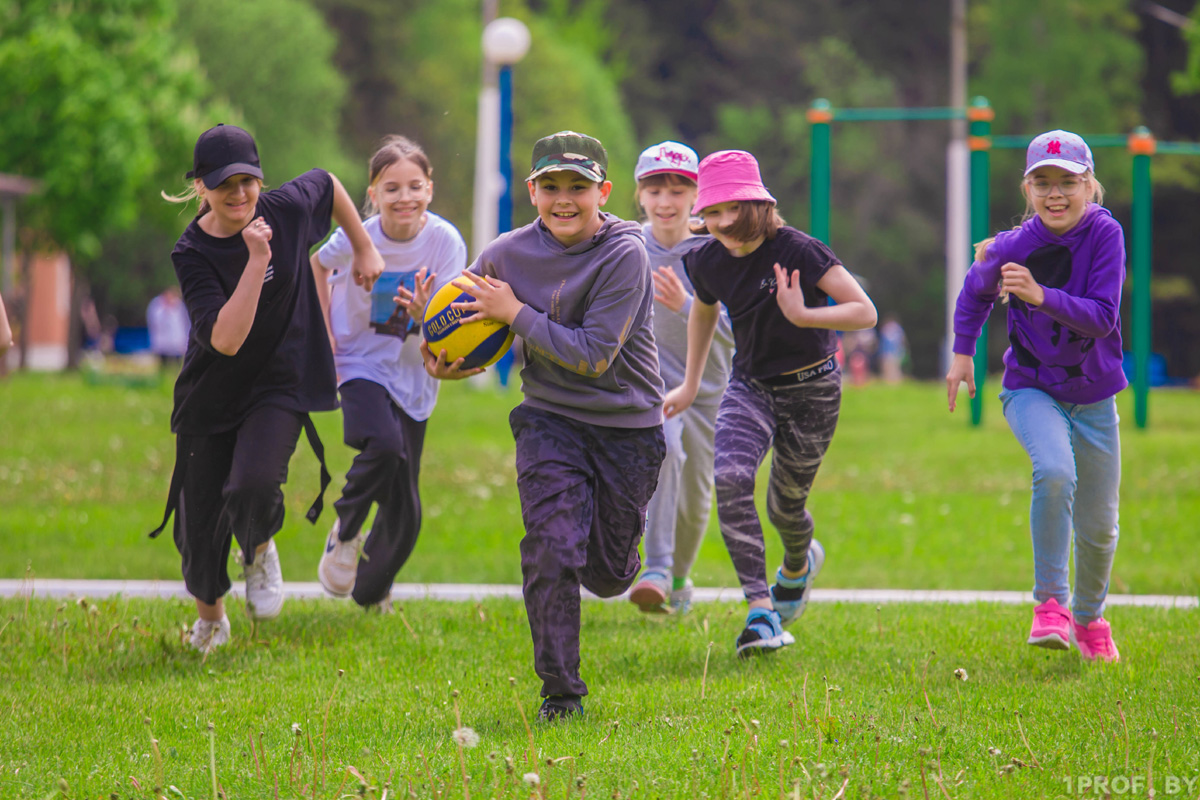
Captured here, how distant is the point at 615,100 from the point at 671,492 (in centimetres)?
5159

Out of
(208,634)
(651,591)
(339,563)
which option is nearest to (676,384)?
(651,591)

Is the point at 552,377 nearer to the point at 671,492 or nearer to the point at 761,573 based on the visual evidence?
the point at 761,573

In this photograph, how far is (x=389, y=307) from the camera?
267 inches

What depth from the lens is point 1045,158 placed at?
5527 millimetres

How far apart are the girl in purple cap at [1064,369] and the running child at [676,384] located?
64.6 inches

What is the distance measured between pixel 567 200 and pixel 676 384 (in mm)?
2370

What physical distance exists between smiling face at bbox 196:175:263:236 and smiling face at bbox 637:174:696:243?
85.0 inches

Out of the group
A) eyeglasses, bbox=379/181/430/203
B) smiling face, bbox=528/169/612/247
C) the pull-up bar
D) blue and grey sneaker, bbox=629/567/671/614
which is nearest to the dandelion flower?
smiling face, bbox=528/169/612/247

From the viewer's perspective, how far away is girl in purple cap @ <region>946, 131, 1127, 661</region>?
548 cm

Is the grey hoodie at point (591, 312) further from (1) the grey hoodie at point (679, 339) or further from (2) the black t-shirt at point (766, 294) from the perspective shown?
(1) the grey hoodie at point (679, 339)

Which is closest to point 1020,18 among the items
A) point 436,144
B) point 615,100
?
point 615,100

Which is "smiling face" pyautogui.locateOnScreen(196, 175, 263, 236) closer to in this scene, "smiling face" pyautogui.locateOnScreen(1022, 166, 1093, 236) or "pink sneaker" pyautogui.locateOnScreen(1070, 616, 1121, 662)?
"smiling face" pyautogui.locateOnScreen(1022, 166, 1093, 236)

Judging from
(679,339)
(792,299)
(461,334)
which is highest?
(792,299)

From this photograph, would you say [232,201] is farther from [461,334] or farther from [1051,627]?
[1051,627]
